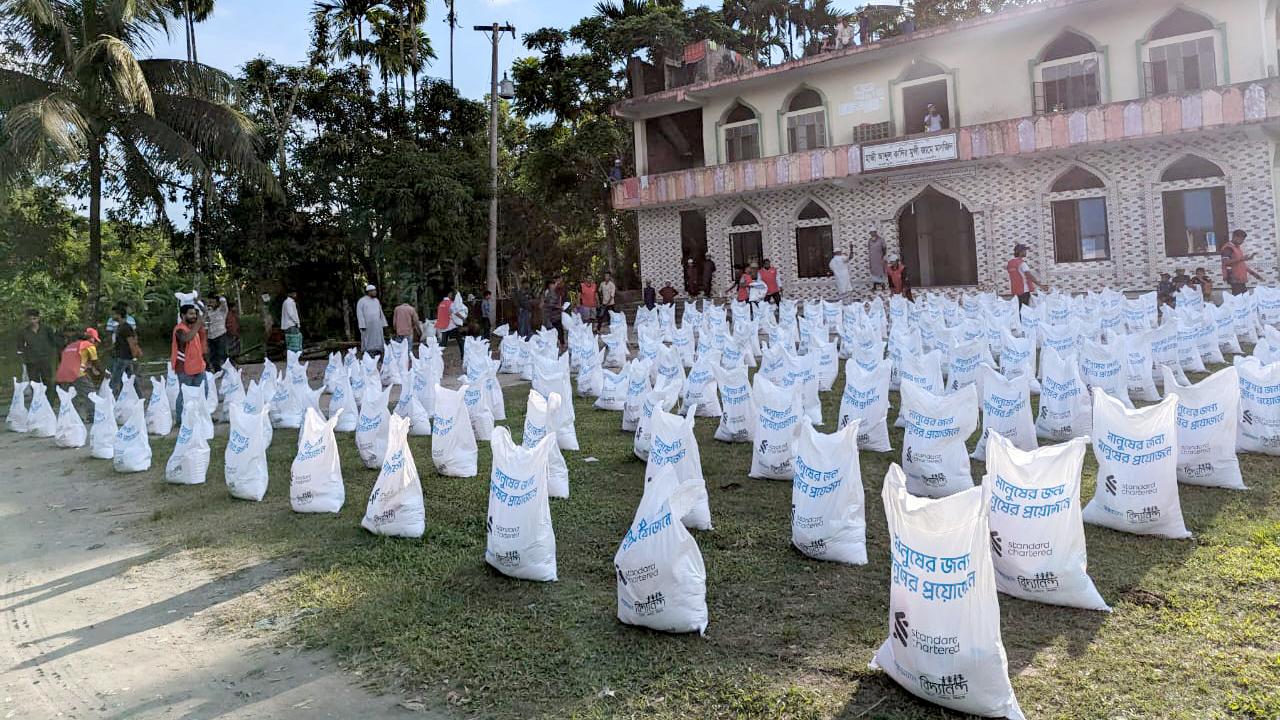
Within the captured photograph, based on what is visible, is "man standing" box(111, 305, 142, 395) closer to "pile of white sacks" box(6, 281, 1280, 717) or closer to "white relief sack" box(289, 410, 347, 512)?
"pile of white sacks" box(6, 281, 1280, 717)

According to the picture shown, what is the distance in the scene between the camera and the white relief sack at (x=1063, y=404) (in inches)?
242

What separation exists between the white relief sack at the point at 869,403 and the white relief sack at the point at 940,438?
986 mm

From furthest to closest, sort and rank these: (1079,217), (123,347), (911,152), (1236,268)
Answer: (911,152) < (1079,217) < (1236,268) < (123,347)

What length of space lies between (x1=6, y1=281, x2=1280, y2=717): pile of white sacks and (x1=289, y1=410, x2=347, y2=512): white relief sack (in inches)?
0.5

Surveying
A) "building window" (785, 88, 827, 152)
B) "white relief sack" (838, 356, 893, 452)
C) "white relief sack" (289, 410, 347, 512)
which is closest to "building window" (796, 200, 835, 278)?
"building window" (785, 88, 827, 152)

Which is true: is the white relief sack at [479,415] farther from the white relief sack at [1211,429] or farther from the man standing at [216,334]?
the man standing at [216,334]

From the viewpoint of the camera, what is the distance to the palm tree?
12773 millimetres

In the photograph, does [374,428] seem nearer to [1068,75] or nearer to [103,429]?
[103,429]

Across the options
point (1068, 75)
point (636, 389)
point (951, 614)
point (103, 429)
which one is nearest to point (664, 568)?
point (951, 614)

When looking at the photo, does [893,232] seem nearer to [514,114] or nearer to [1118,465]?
[514,114]

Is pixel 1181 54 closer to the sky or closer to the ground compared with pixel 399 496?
closer to the sky

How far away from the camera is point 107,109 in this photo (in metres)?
14.5

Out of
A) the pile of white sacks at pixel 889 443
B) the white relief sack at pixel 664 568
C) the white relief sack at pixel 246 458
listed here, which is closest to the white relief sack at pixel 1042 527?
the pile of white sacks at pixel 889 443

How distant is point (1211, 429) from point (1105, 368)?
1.89 m
